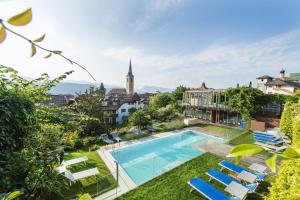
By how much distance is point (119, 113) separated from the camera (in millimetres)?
34500

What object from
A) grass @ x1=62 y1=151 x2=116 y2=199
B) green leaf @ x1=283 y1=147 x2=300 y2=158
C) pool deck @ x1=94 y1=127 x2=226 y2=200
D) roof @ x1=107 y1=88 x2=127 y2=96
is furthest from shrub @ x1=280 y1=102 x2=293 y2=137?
roof @ x1=107 y1=88 x2=127 y2=96

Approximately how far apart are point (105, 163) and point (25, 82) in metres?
8.79

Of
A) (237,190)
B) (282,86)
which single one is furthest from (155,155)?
(282,86)

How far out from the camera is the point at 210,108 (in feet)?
73.0

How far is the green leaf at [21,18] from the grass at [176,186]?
297 inches

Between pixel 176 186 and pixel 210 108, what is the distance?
1671 centimetres

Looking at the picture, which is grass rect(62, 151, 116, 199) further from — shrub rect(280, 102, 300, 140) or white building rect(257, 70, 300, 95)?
white building rect(257, 70, 300, 95)

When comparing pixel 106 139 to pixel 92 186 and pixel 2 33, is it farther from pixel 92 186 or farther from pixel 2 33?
pixel 2 33

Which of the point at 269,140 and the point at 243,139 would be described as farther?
the point at 243,139

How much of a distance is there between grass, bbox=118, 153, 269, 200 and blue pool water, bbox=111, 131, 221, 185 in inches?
28.1

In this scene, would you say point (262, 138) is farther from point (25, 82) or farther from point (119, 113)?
point (119, 113)

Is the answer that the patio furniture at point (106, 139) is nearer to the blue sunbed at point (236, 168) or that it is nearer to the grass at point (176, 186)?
the grass at point (176, 186)

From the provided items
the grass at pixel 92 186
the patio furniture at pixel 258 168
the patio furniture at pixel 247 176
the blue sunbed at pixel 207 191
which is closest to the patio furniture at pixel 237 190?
the blue sunbed at pixel 207 191

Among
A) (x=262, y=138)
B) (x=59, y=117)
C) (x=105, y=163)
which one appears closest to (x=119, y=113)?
(x=105, y=163)
